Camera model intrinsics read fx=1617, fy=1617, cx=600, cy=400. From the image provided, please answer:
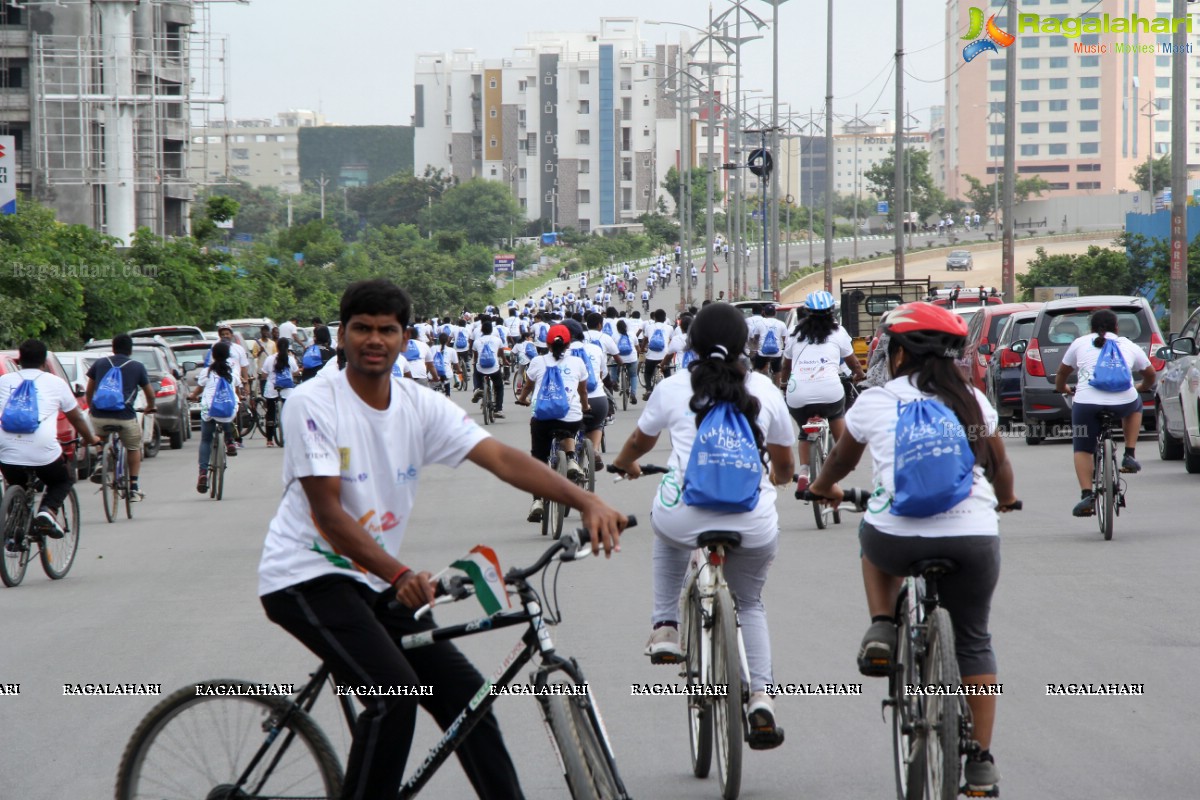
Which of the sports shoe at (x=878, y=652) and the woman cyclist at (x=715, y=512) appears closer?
the sports shoe at (x=878, y=652)

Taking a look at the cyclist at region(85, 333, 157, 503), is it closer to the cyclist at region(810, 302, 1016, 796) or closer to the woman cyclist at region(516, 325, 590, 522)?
the woman cyclist at region(516, 325, 590, 522)

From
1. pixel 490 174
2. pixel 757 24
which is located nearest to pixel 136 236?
pixel 757 24

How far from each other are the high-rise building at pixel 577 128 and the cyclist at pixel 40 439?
550ft

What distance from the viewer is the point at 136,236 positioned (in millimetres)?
44281

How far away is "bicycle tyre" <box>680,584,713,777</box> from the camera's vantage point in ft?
18.9

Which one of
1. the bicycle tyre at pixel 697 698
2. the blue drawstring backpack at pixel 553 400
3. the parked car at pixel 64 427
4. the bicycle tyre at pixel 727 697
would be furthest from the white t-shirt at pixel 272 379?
the bicycle tyre at pixel 727 697

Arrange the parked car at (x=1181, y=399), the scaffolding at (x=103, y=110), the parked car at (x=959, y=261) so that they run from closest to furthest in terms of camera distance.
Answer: the parked car at (x=1181, y=399)
the scaffolding at (x=103, y=110)
the parked car at (x=959, y=261)

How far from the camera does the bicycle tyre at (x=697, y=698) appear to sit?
18.9ft

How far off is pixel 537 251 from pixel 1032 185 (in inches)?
1790

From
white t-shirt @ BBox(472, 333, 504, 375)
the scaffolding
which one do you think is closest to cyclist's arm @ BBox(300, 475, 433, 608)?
white t-shirt @ BBox(472, 333, 504, 375)

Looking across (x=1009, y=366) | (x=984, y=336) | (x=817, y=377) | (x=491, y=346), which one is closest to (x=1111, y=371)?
(x=817, y=377)

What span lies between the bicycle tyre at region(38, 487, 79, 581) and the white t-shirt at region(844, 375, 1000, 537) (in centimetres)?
805

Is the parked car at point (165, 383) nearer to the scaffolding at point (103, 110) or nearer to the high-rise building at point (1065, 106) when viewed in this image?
the scaffolding at point (103, 110)

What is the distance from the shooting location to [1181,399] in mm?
16766
